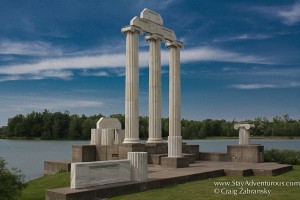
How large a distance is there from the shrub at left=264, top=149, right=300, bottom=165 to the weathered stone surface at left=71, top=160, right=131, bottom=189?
15.1 m

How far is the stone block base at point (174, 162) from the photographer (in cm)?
2145

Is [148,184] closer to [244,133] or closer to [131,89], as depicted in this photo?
[131,89]

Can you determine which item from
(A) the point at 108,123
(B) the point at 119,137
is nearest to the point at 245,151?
(B) the point at 119,137

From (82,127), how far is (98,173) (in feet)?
310

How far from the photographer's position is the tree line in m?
106

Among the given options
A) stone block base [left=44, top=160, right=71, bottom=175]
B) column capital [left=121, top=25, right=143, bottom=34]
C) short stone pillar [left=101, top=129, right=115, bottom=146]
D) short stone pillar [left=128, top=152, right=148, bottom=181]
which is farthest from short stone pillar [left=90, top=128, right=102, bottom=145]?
short stone pillar [left=128, top=152, right=148, bottom=181]

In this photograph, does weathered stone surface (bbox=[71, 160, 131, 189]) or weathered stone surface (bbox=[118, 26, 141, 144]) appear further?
weathered stone surface (bbox=[118, 26, 141, 144])

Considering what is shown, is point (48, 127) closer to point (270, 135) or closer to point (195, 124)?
point (195, 124)

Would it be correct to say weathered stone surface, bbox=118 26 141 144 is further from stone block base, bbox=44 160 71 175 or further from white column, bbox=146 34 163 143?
stone block base, bbox=44 160 71 175

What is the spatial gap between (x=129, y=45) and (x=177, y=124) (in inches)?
308

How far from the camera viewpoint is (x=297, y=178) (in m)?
18.5

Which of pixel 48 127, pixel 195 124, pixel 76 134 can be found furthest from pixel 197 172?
pixel 195 124

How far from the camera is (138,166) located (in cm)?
1548

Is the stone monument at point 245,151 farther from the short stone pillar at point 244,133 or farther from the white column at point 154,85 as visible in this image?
the white column at point 154,85
